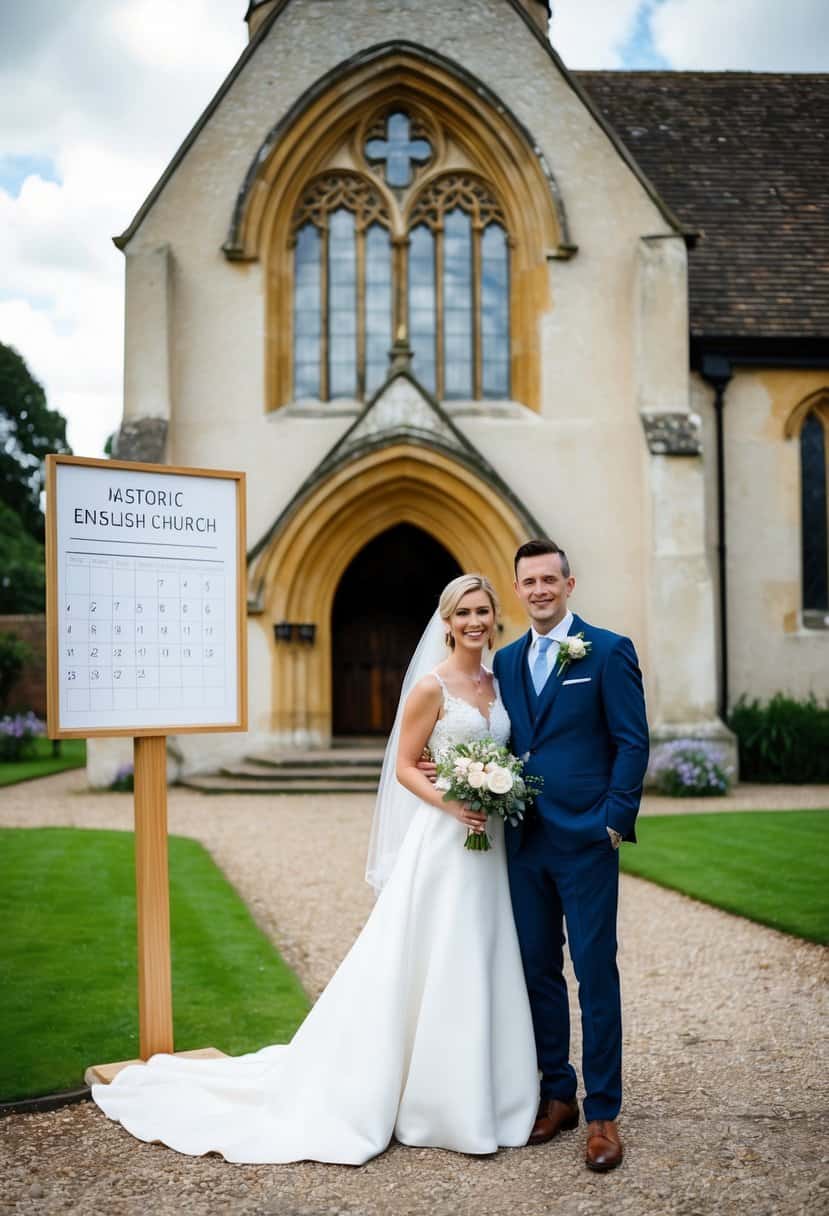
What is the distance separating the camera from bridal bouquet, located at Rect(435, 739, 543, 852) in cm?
406

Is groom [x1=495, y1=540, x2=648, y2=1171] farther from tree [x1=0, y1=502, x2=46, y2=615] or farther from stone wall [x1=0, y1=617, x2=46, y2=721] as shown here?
tree [x1=0, y1=502, x2=46, y2=615]

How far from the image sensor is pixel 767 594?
16516 millimetres

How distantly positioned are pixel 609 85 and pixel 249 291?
824 centimetres

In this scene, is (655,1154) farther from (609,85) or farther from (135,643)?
(609,85)

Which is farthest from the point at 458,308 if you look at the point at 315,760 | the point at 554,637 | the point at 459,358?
the point at 554,637

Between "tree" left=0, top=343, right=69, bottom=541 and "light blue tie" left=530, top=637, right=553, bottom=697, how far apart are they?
34795 mm

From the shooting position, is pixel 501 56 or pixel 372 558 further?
pixel 372 558

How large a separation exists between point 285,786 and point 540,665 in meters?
10.1

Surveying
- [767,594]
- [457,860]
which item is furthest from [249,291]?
[457,860]

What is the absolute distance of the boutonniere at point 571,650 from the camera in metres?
4.13

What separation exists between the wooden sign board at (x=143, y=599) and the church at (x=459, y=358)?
32.3ft

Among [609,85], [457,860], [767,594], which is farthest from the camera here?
[609,85]

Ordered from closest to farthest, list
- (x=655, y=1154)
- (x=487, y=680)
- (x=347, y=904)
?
1. (x=655, y=1154)
2. (x=487, y=680)
3. (x=347, y=904)

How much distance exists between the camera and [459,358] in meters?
16.1
